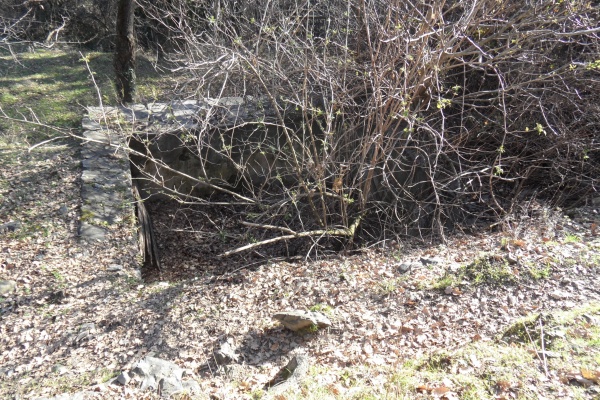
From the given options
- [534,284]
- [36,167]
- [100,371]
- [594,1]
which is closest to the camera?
[100,371]

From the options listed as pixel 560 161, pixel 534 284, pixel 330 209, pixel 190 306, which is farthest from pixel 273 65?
pixel 560 161

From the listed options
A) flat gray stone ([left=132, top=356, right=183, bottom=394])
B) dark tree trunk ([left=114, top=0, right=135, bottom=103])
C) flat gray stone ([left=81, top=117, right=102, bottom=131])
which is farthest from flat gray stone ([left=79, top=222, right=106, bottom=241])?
dark tree trunk ([left=114, top=0, right=135, bottom=103])

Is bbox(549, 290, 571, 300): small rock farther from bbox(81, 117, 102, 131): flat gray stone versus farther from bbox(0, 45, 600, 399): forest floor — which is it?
bbox(81, 117, 102, 131): flat gray stone

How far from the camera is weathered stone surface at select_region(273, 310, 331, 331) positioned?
462 centimetres

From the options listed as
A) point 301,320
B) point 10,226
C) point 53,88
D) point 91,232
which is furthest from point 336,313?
point 53,88

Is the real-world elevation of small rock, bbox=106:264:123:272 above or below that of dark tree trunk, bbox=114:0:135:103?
below

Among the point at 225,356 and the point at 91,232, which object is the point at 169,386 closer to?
the point at 225,356

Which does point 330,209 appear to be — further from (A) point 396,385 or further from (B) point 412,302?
(A) point 396,385

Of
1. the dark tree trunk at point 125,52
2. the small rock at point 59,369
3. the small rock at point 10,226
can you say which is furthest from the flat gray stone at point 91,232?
the dark tree trunk at point 125,52

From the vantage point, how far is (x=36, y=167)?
803 cm

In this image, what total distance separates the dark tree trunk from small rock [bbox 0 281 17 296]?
5.09m

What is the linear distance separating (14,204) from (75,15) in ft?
27.8

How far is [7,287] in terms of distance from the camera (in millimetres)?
5555

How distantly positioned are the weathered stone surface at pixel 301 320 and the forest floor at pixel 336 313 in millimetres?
95
